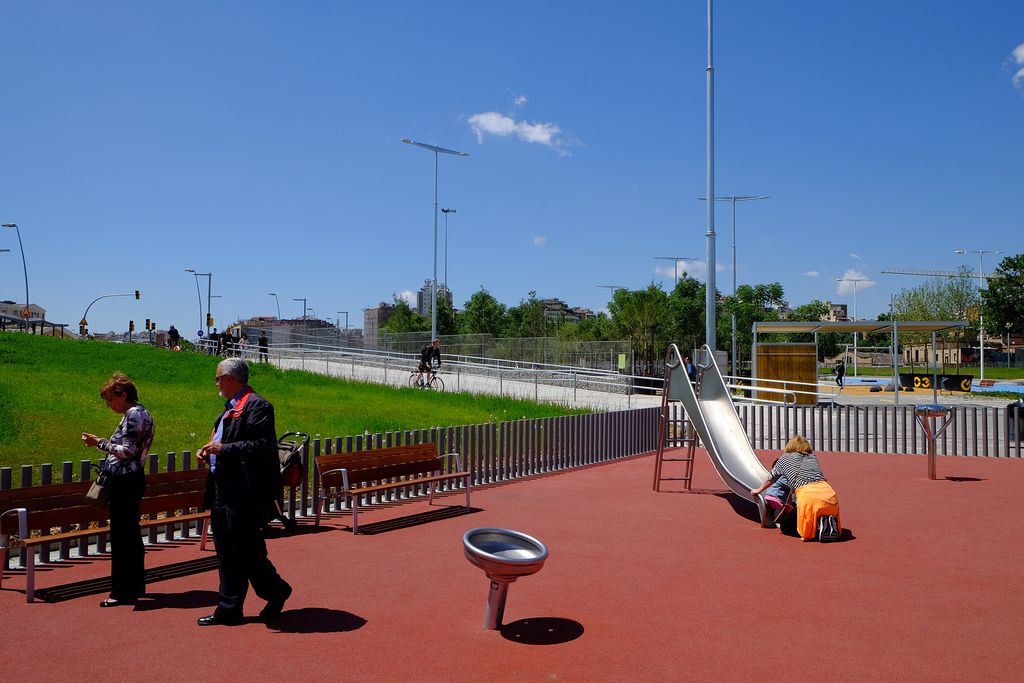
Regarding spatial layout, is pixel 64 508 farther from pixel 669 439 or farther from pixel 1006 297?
pixel 1006 297

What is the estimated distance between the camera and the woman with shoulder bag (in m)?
6.15

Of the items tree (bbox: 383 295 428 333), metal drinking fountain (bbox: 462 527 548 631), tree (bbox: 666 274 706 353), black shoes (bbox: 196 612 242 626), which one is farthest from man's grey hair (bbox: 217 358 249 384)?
tree (bbox: 383 295 428 333)

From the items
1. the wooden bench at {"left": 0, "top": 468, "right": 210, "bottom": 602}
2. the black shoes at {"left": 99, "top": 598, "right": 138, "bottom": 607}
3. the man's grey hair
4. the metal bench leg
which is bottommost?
the black shoes at {"left": 99, "top": 598, "right": 138, "bottom": 607}

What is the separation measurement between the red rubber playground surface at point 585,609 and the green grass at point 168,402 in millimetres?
6951

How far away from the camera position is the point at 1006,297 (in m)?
41.7

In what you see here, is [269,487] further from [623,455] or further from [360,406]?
[360,406]

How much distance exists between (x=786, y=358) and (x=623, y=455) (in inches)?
451

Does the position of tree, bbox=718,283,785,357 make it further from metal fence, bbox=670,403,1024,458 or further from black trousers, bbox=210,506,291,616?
black trousers, bbox=210,506,291,616

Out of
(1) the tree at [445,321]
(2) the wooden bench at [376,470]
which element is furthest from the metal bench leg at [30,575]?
(1) the tree at [445,321]

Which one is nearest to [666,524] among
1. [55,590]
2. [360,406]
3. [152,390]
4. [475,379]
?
[55,590]

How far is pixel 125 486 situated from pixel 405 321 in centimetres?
7119

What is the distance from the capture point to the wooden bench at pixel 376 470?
9453 mm

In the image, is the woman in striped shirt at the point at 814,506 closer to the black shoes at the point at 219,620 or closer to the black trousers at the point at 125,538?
the black shoes at the point at 219,620

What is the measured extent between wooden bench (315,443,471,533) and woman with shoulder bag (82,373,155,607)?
9.67 feet
